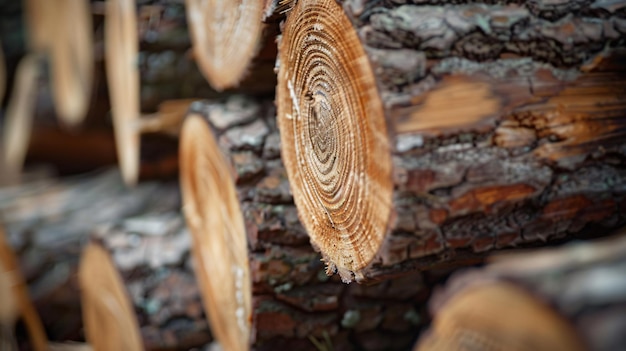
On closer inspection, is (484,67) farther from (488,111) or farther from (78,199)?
(78,199)

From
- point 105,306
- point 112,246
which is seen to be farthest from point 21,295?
point 112,246

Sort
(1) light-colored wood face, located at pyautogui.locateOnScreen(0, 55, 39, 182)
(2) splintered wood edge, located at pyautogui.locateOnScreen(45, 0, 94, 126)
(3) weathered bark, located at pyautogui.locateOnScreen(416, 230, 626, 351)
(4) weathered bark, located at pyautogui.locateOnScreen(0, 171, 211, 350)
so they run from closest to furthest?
(3) weathered bark, located at pyautogui.locateOnScreen(416, 230, 626, 351) < (4) weathered bark, located at pyautogui.locateOnScreen(0, 171, 211, 350) < (2) splintered wood edge, located at pyautogui.locateOnScreen(45, 0, 94, 126) < (1) light-colored wood face, located at pyautogui.locateOnScreen(0, 55, 39, 182)

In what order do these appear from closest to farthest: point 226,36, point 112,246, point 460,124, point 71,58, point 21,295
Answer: point 460,124 → point 226,36 → point 112,246 → point 21,295 → point 71,58

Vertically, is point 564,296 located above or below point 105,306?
above

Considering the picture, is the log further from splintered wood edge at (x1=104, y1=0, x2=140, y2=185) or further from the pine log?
splintered wood edge at (x1=104, y1=0, x2=140, y2=185)

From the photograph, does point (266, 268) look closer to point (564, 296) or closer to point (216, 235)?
point (216, 235)

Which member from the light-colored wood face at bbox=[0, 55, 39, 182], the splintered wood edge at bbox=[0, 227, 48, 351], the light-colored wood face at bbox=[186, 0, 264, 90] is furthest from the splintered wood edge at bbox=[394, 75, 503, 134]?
the light-colored wood face at bbox=[0, 55, 39, 182]

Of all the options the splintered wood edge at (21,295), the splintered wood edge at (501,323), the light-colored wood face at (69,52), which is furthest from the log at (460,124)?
the light-colored wood face at (69,52)

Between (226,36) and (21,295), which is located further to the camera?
(21,295)

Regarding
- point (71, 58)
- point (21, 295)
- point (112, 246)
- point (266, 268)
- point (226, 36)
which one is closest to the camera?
point (266, 268)
